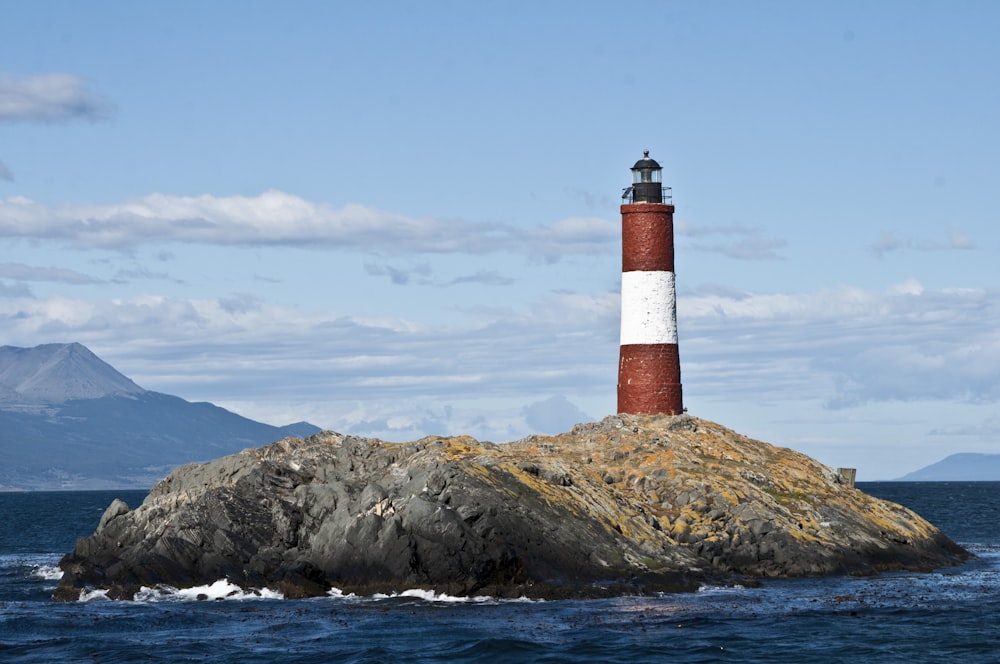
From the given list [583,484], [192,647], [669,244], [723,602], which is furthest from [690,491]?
[192,647]

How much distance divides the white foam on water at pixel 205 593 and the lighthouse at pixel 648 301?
21.6 metres

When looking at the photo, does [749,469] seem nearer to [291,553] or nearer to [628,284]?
[628,284]

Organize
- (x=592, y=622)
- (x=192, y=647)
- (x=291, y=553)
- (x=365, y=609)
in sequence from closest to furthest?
(x=192, y=647) < (x=592, y=622) < (x=365, y=609) < (x=291, y=553)

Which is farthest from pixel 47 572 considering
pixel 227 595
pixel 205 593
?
pixel 227 595

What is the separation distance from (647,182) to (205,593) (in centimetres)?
2696

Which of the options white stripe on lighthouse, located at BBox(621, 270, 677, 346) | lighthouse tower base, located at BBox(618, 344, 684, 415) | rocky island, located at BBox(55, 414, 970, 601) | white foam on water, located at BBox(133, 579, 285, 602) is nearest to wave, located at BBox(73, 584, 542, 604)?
white foam on water, located at BBox(133, 579, 285, 602)

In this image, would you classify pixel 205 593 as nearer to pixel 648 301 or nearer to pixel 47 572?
pixel 47 572

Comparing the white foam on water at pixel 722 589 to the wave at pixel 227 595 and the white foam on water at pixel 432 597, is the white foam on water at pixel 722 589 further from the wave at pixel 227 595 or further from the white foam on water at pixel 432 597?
the white foam on water at pixel 432 597

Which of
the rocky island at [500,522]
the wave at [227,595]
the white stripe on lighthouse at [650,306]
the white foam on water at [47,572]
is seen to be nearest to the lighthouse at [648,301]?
the white stripe on lighthouse at [650,306]

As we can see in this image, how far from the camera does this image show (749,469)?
54969 millimetres

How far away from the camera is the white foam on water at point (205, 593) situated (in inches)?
1757

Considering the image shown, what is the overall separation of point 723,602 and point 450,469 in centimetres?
997

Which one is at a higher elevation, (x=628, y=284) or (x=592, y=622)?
(x=628, y=284)

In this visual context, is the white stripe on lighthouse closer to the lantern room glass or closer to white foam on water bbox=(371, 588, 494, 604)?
the lantern room glass
